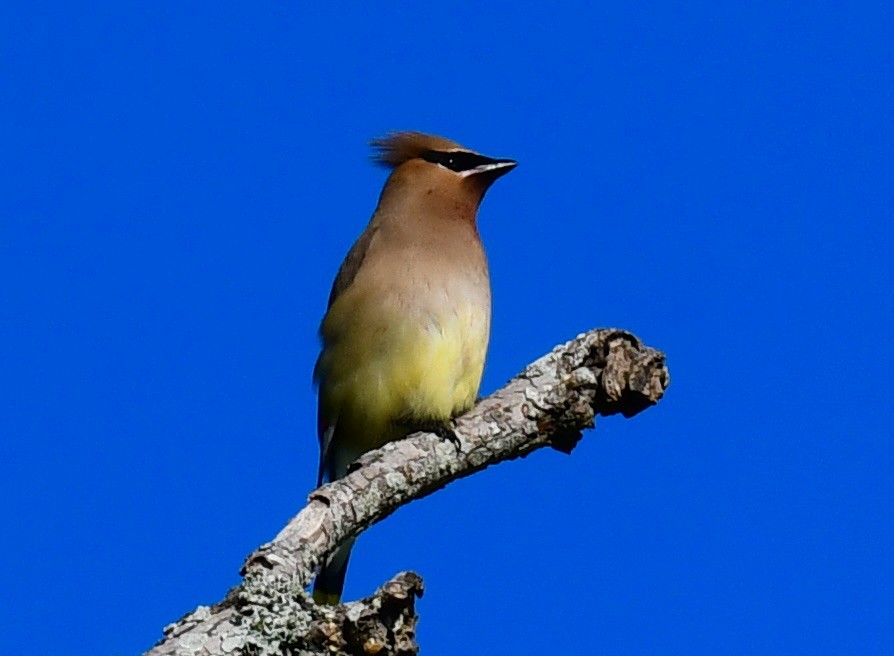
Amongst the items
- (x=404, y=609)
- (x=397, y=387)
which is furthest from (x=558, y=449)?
(x=404, y=609)

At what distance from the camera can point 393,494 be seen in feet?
17.3

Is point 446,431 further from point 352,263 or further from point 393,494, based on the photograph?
point 352,263

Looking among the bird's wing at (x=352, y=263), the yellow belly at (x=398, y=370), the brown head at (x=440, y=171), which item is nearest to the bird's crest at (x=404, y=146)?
the brown head at (x=440, y=171)

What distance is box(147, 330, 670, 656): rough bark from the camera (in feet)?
12.8

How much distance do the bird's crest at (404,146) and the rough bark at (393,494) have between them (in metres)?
2.09

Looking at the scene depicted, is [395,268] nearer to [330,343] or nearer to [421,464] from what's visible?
[330,343]

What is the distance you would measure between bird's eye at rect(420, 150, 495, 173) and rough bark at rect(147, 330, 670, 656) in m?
1.89

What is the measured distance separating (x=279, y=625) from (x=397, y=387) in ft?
8.32

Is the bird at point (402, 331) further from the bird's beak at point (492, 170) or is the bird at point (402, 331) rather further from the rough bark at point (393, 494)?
the rough bark at point (393, 494)

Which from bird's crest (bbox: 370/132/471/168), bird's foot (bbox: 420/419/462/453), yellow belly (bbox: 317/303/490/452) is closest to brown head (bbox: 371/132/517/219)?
bird's crest (bbox: 370/132/471/168)

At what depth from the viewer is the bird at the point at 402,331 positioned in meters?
6.45

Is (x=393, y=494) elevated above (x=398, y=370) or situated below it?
below

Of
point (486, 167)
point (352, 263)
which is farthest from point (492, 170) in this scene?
point (352, 263)

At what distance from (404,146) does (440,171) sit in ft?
1.00
